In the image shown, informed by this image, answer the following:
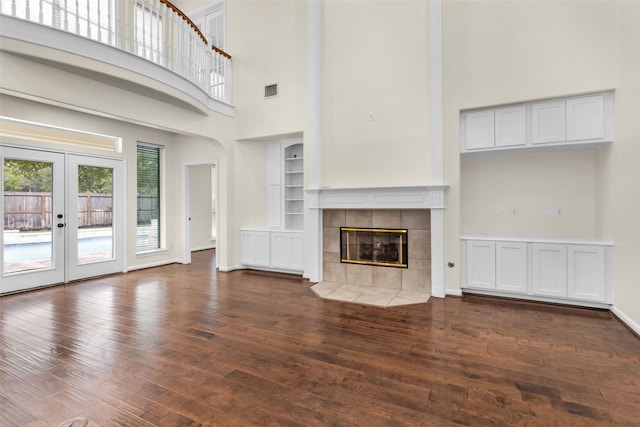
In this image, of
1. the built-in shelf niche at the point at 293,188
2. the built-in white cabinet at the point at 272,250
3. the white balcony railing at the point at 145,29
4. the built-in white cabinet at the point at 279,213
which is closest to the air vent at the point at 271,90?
the white balcony railing at the point at 145,29

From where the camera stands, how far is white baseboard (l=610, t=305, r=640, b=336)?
3.08 m

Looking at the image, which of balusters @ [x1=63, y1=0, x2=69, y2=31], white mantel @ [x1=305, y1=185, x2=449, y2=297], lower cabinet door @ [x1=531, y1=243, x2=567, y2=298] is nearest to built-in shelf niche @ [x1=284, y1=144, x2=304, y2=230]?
white mantel @ [x1=305, y1=185, x2=449, y2=297]

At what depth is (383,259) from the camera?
15.9 feet

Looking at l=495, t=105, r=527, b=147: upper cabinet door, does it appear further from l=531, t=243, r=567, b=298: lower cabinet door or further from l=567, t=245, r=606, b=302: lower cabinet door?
l=567, t=245, r=606, b=302: lower cabinet door

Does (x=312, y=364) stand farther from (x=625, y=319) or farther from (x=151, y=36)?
(x=151, y=36)

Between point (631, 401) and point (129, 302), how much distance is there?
16.6ft

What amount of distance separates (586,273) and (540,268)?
0.46 meters

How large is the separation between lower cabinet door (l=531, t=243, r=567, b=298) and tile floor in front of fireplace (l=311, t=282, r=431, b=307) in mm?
1370

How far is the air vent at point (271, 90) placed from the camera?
5605 millimetres

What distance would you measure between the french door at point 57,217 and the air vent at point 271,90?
3.06 m

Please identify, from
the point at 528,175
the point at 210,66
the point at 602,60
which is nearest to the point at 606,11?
the point at 602,60

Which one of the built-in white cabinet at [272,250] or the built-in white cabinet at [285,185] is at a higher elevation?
the built-in white cabinet at [285,185]

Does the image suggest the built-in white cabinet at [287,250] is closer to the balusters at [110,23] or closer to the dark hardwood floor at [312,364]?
the dark hardwood floor at [312,364]

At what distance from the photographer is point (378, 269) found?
15.9ft
